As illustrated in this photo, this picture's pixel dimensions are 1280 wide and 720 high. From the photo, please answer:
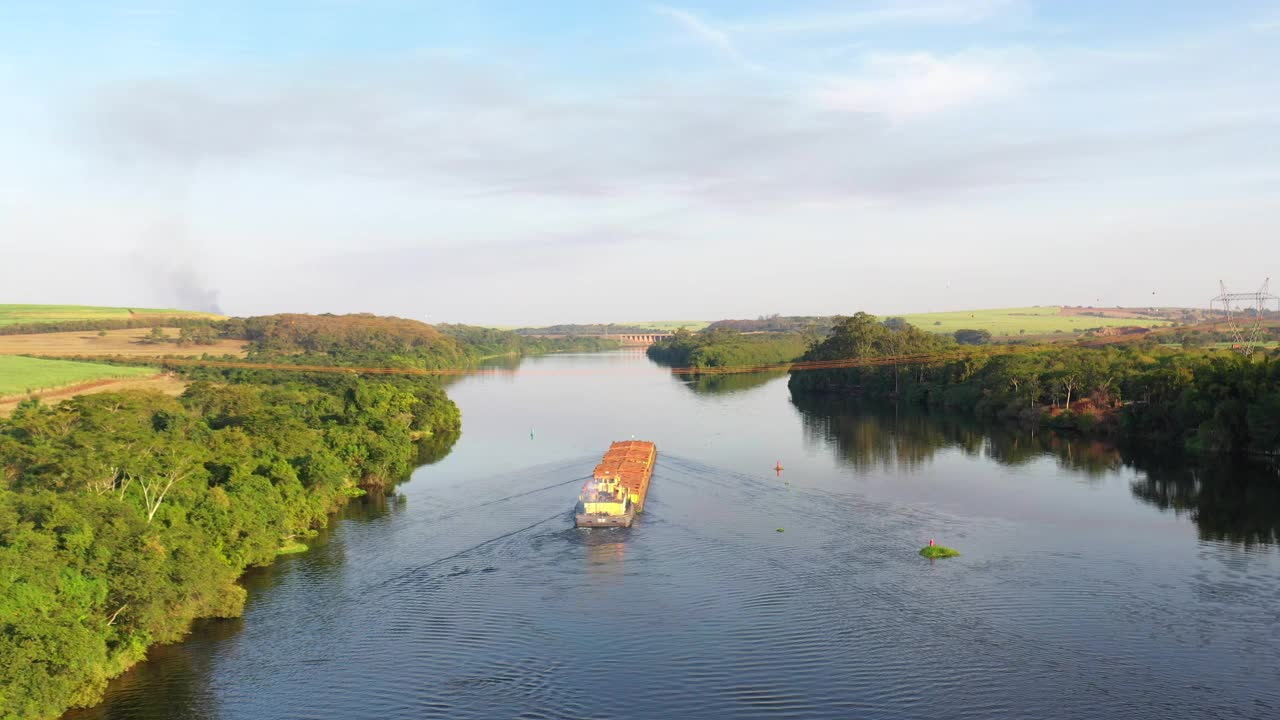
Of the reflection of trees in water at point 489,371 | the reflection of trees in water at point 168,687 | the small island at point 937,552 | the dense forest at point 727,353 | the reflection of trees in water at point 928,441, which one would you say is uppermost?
the dense forest at point 727,353

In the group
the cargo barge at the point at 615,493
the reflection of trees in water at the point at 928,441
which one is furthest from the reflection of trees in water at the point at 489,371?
the cargo barge at the point at 615,493

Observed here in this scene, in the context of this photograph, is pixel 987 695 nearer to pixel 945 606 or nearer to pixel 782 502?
pixel 945 606

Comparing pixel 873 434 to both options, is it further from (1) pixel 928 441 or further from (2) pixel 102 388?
(2) pixel 102 388

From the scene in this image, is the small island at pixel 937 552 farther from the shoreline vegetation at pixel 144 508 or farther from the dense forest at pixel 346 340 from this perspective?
the dense forest at pixel 346 340

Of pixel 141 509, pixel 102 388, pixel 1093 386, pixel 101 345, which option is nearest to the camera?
pixel 141 509

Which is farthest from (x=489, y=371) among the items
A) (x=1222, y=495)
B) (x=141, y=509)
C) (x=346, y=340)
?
(x=141, y=509)

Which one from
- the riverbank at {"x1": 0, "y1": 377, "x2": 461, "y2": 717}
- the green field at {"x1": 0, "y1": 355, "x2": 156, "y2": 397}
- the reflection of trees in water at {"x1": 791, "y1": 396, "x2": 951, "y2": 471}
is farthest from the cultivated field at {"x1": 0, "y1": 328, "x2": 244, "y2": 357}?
the reflection of trees in water at {"x1": 791, "y1": 396, "x2": 951, "y2": 471}

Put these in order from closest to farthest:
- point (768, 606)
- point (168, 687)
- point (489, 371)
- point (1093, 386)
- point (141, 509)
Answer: point (168, 687), point (141, 509), point (768, 606), point (1093, 386), point (489, 371)

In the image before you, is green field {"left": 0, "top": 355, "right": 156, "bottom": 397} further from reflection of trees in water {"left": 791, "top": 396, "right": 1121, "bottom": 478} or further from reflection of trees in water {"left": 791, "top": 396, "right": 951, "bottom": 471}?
reflection of trees in water {"left": 791, "top": 396, "right": 1121, "bottom": 478}
